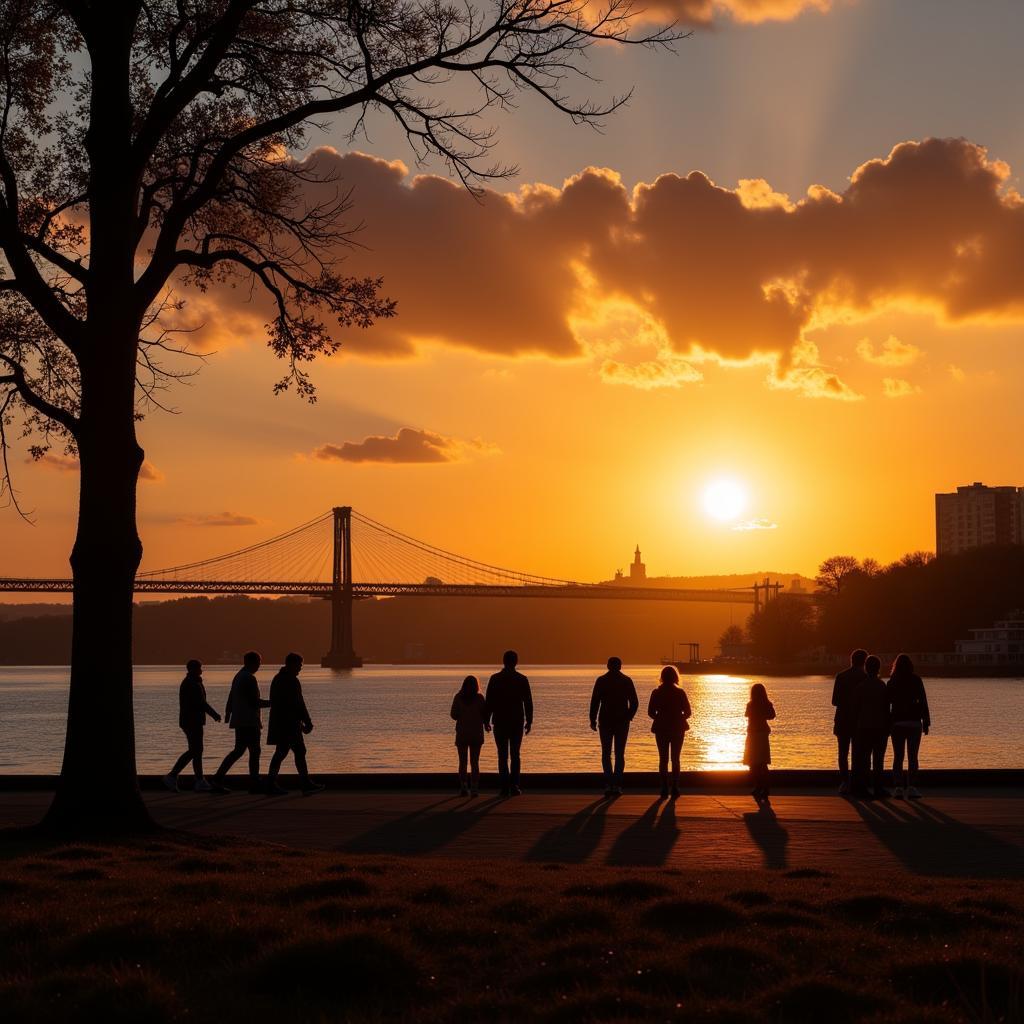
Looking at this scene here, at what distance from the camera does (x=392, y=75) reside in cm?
1217

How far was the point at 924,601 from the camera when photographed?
14025 centimetres

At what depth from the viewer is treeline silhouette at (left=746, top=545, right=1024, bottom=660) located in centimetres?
14025

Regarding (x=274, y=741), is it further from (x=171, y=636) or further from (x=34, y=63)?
(x=171, y=636)

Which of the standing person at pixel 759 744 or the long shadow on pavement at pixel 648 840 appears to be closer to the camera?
the long shadow on pavement at pixel 648 840

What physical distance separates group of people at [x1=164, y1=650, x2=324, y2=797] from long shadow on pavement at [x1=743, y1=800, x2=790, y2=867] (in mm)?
5010

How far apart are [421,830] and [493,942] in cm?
582

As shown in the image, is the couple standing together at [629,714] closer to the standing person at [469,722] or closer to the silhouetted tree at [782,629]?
the standing person at [469,722]

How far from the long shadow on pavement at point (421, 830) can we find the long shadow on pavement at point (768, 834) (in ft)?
7.94

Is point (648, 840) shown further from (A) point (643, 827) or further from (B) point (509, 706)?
(B) point (509, 706)

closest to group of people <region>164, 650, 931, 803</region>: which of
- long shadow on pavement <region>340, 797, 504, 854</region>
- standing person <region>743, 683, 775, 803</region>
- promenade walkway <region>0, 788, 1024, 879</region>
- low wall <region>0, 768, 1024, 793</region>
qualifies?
standing person <region>743, 683, 775, 803</region>

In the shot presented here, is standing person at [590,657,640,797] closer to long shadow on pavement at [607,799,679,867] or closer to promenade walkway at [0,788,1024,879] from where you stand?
promenade walkway at [0,788,1024,879]

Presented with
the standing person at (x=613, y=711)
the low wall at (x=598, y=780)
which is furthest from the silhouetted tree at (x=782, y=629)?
the standing person at (x=613, y=711)

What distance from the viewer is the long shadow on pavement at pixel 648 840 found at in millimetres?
10039

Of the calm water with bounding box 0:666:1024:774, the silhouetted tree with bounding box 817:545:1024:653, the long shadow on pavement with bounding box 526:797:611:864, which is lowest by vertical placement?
the calm water with bounding box 0:666:1024:774
